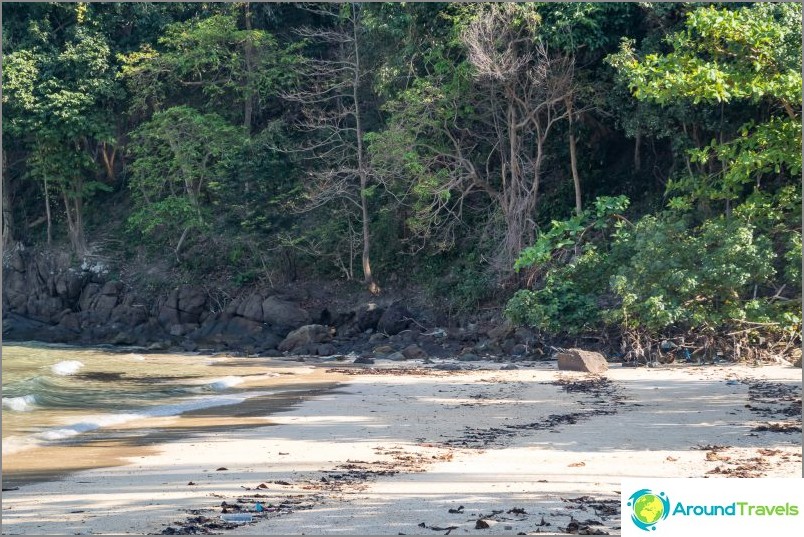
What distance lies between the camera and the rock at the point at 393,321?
2127cm

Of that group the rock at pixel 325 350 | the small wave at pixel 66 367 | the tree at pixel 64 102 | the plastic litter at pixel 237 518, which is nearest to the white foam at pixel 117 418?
the plastic litter at pixel 237 518

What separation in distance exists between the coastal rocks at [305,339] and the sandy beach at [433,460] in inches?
299

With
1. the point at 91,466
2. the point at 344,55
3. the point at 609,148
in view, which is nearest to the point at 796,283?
the point at 609,148

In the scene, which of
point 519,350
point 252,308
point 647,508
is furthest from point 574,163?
point 647,508

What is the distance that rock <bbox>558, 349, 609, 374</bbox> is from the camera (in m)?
14.6

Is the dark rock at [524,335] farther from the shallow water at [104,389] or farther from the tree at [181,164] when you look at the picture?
the tree at [181,164]

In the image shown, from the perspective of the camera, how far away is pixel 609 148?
71.0 feet

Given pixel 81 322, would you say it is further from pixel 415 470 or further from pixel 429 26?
pixel 415 470

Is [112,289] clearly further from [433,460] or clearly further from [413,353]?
[433,460]

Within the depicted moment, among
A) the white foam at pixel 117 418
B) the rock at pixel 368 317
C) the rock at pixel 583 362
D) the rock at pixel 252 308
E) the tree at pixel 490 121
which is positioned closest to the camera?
the white foam at pixel 117 418

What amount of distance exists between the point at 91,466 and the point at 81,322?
1870cm

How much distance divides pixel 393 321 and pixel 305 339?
2029 mm

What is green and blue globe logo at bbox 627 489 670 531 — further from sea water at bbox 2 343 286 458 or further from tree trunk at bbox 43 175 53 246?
tree trunk at bbox 43 175 53 246

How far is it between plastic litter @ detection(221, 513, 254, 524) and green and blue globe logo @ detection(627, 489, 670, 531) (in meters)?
2.28
